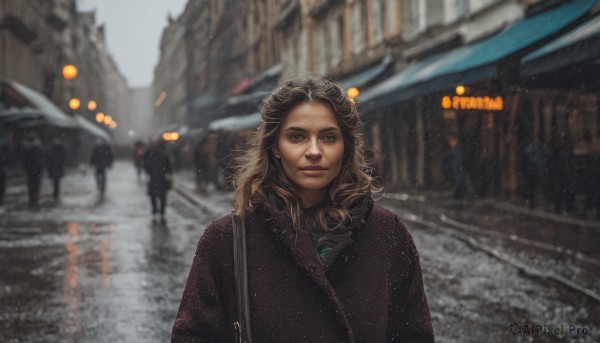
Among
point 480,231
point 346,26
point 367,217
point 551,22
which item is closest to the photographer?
point 367,217

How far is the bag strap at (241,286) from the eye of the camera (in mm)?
1864

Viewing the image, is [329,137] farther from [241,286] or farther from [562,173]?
[562,173]

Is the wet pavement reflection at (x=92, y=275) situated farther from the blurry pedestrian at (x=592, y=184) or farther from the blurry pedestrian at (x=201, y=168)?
the blurry pedestrian at (x=201, y=168)

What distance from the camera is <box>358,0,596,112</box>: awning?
38.6 ft

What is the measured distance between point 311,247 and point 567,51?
9.24m

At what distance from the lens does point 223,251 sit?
A: 1936 millimetres

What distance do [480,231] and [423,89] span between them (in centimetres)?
512

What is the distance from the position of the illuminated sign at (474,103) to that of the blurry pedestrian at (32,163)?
10075 millimetres

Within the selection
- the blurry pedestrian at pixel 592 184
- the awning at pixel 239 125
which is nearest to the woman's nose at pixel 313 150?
the blurry pedestrian at pixel 592 184

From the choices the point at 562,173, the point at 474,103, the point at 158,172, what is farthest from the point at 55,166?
the point at 562,173

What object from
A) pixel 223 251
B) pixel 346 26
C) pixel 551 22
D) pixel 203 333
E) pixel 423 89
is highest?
pixel 346 26

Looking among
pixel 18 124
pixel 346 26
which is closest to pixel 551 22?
pixel 346 26

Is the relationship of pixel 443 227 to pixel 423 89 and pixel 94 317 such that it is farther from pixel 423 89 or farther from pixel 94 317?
pixel 94 317

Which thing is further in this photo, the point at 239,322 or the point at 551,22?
the point at 551,22
